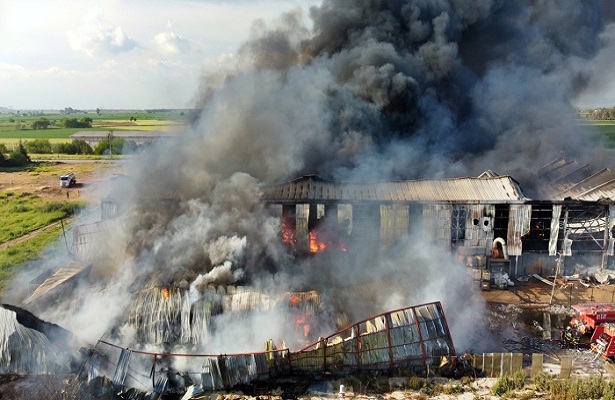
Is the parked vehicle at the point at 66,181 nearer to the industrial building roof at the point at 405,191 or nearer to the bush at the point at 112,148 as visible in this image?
the bush at the point at 112,148

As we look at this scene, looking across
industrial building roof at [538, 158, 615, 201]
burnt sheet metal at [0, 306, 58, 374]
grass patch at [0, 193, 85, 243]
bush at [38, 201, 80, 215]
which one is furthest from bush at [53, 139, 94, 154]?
industrial building roof at [538, 158, 615, 201]

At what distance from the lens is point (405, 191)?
24844mm

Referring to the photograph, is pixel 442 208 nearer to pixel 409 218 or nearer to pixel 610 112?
pixel 409 218

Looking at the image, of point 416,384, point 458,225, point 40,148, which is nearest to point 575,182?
point 458,225

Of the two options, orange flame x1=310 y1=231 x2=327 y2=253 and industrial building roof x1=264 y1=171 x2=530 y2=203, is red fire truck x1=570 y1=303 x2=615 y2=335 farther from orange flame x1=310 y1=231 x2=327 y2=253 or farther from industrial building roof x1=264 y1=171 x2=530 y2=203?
orange flame x1=310 y1=231 x2=327 y2=253

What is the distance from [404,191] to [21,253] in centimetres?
2386

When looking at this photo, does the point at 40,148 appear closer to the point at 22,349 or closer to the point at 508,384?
the point at 22,349

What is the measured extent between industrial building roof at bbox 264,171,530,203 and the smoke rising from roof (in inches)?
60.2

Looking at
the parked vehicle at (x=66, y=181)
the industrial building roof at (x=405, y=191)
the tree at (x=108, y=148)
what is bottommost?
the industrial building roof at (x=405, y=191)

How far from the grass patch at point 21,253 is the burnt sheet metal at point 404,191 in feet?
48.5

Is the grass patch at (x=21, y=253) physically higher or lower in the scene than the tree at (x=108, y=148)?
lower

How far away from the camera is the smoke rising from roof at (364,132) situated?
67.4 feet

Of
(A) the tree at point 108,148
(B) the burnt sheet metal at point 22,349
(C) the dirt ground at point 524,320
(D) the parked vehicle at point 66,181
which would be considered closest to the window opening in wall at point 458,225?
(C) the dirt ground at point 524,320

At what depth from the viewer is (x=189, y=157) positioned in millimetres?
27406
